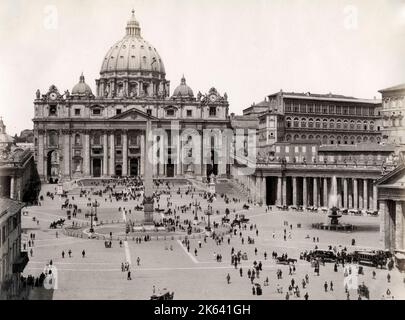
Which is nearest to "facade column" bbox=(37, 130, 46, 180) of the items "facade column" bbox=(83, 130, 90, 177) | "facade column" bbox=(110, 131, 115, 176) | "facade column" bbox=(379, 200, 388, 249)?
"facade column" bbox=(83, 130, 90, 177)

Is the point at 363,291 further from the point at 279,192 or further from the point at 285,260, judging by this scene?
the point at 279,192

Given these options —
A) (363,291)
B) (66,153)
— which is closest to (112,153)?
(66,153)

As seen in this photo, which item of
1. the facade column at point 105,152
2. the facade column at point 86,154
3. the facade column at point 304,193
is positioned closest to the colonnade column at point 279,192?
the facade column at point 304,193

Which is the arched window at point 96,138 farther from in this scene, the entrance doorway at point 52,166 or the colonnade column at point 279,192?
the colonnade column at point 279,192

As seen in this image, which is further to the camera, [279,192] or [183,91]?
[183,91]

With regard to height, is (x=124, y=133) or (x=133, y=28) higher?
(x=133, y=28)

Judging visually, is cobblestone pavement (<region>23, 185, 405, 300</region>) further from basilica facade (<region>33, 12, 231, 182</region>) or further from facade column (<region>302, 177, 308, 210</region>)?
basilica facade (<region>33, 12, 231, 182</region>)
